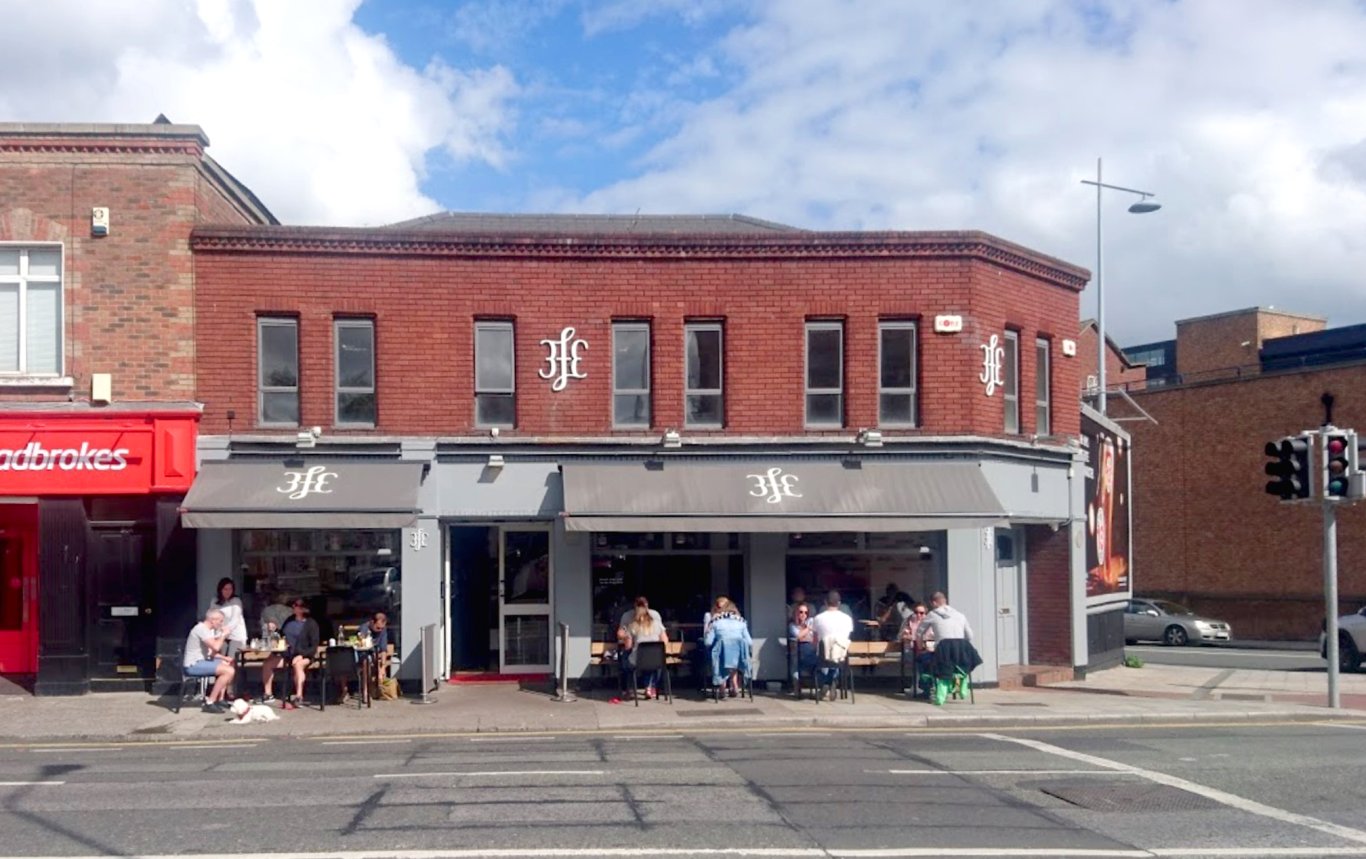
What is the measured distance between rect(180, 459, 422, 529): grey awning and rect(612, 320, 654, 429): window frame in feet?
10.0

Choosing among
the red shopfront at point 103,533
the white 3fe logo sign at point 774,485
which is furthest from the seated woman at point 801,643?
the red shopfront at point 103,533

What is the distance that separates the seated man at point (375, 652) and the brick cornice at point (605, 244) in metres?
5.33

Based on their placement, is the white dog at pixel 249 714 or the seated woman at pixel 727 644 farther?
the seated woman at pixel 727 644

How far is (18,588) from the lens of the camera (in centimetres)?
1986

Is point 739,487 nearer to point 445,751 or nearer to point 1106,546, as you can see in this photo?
point 445,751

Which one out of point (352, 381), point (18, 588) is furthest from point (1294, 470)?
point (18, 588)

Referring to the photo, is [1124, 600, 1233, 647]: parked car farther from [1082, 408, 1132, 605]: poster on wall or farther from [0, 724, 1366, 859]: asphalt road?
[0, 724, 1366, 859]: asphalt road

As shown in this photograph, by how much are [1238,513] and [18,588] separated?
33.8 meters

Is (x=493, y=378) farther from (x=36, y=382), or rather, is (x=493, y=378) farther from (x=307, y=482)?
(x=36, y=382)

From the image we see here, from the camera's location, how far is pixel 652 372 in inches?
801

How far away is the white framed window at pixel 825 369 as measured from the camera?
67.4 feet

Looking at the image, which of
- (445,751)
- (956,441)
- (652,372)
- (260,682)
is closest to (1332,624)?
(956,441)

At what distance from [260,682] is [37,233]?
6.99 metres

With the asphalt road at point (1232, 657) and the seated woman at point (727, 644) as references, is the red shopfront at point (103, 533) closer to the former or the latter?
the seated woman at point (727, 644)
